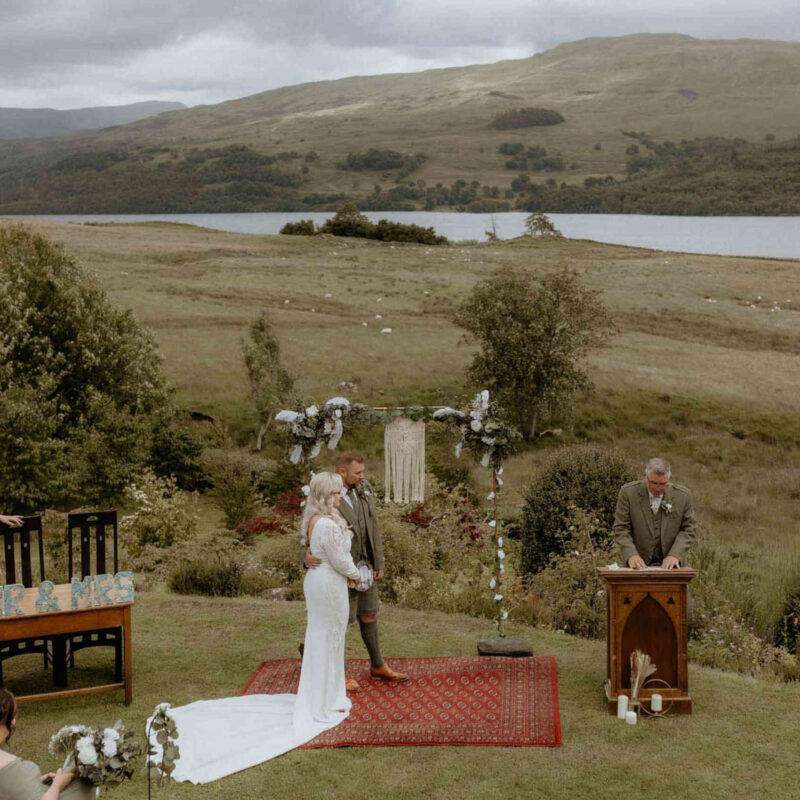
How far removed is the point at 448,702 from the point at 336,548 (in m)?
2.13

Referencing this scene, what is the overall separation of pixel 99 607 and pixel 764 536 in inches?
778

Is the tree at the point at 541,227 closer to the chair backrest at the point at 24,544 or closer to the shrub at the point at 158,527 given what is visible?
the shrub at the point at 158,527

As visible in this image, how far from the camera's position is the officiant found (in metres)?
9.54

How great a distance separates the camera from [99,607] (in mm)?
9227

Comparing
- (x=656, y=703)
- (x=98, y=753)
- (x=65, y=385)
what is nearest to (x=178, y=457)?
(x=65, y=385)

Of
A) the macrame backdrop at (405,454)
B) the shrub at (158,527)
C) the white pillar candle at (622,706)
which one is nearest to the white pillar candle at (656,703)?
the white pillar candle at (622,706)

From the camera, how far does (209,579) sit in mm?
14695

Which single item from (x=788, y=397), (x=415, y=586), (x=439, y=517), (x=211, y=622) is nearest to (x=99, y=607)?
(x=211, y=622)

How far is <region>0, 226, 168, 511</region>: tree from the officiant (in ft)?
64.0

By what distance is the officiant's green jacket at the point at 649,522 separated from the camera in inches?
378

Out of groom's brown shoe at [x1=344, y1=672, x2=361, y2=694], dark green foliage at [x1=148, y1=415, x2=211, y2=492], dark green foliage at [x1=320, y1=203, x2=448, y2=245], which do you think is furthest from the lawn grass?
dark green foliage at [x1=320, y1=203, x2=448, y2=245]

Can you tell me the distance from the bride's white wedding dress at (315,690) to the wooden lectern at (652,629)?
2.66 meters

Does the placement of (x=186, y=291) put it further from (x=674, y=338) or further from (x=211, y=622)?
(x=211, y=622)

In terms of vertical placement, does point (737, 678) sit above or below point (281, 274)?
below
